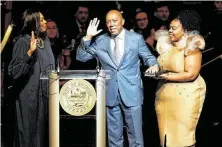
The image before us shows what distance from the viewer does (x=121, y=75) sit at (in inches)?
257

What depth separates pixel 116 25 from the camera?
21.2ft

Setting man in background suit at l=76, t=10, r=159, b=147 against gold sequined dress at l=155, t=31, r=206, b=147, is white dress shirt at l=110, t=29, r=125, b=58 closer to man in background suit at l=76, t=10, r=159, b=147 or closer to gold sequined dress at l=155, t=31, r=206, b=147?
man in background suit at l=76, t=10, r=159, b=147

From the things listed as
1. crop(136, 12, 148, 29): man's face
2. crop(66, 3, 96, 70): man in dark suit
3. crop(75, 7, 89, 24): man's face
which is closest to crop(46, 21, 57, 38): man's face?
crop(66, 3, 96, 70): man in dark suit

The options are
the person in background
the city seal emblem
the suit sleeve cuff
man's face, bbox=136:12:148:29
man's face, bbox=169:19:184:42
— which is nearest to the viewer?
the city seal emblem

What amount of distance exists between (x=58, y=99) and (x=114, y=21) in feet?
3.68

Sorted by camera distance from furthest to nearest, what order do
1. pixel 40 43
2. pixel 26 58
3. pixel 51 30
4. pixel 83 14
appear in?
pixel 83 14 < pixel 51 30 < pixel 40 43 < pixel 26 58

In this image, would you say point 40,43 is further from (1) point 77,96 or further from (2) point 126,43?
(1) point 77,96

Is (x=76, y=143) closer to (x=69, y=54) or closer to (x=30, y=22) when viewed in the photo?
(x=30, y=22)

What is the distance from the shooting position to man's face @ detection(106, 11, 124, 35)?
21.1 feet

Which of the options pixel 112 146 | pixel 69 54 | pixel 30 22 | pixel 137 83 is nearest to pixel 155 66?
pixel 137 83

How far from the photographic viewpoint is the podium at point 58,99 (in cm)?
583

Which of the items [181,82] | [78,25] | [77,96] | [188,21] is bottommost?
[77,96]

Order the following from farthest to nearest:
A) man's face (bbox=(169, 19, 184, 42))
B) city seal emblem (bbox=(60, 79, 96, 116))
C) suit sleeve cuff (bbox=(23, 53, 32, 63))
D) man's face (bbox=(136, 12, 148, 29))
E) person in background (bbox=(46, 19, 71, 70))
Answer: man's face (bbox=(136, 12, 148, 29))
person in background (bbox=(46, 19, 71, 70))
man's face (bbox=(169, 19, 184, 42))
suit sleeve cuff (bbox=(23, 53, 32, 63))
city seal emblem (bbox=(60, 79, 96, 116))

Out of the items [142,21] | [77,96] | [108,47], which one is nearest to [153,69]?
[108,47]
